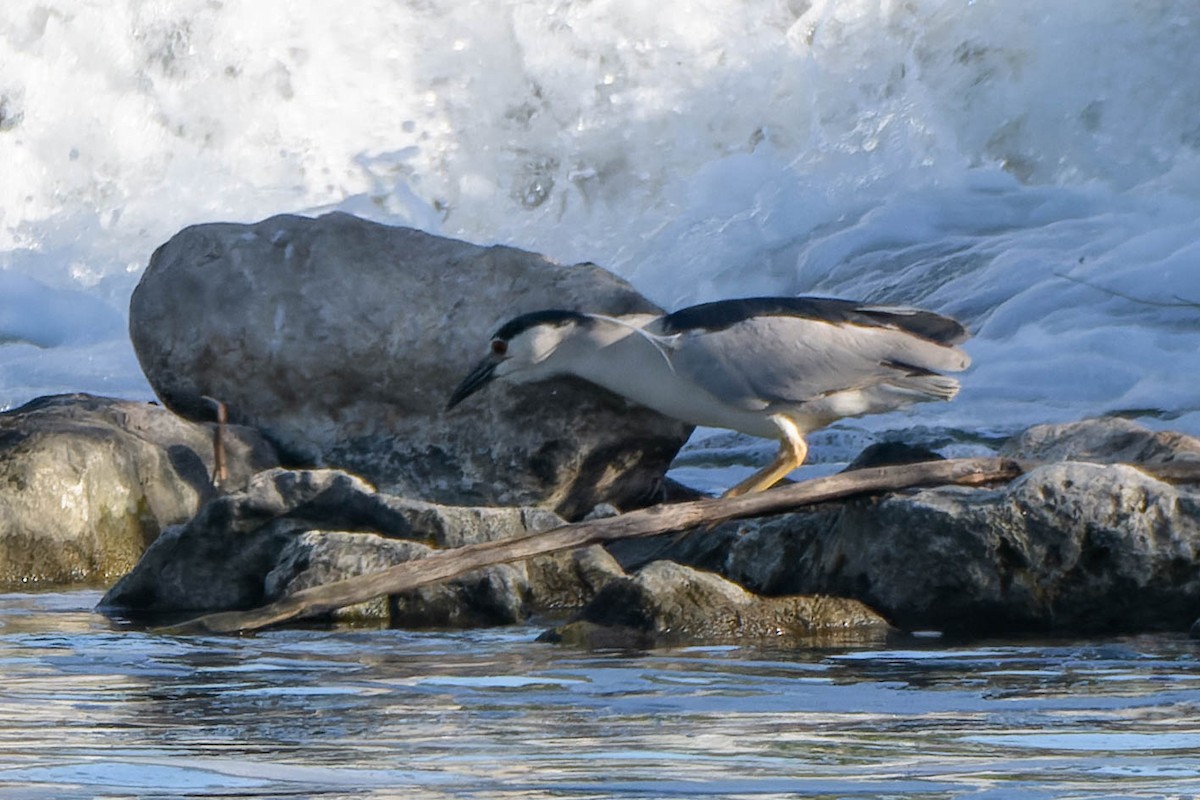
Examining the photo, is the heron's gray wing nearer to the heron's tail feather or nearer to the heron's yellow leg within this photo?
the heron's tail feather

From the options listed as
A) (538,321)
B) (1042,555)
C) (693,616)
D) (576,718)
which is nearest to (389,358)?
(538,321)

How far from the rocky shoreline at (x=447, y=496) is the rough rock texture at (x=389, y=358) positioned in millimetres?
11

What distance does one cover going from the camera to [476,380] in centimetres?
739

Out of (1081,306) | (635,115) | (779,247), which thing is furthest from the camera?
(635,115)

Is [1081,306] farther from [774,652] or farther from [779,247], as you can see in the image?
[774,652]

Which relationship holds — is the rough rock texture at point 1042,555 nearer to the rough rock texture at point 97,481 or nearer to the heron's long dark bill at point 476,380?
the heron's long dark bill at point 476,380

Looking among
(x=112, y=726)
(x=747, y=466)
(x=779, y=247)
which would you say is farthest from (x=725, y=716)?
(x=779, y=247)

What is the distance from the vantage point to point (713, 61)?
806 inches

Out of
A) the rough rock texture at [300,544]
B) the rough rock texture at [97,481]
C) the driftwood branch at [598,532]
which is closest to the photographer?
the driftwood branch at [598,532]

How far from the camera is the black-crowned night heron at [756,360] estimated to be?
23.4 ft

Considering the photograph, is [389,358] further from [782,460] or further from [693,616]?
[693,616]

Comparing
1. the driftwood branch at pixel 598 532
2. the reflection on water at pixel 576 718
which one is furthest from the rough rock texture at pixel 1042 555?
the reflection on water at pixel 576 718

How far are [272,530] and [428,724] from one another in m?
2.89

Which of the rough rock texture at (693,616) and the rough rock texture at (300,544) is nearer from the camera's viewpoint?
the rough rock texture at (693,616)
